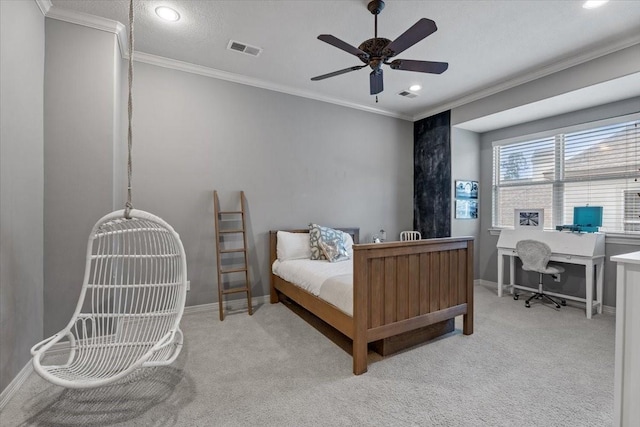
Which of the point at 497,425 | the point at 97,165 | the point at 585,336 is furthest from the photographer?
the point at 585,336

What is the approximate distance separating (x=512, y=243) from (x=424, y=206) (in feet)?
4.53

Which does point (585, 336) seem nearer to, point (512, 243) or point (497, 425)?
point (512, 243)

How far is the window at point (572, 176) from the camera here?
345cm

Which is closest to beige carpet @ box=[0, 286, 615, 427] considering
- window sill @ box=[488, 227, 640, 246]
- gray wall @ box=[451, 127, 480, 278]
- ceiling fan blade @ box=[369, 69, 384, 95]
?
window sill @ box=[488, 227, 640, 246]

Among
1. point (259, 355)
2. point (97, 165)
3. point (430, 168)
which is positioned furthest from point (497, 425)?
point (430, 168)

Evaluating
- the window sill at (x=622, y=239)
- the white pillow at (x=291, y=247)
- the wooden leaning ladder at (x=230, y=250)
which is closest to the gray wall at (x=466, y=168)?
the window sill at (x=622, y=239)

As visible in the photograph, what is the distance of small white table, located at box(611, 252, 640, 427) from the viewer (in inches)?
52.7

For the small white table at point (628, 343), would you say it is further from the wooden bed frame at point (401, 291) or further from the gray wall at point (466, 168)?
the gray wall at point (466, 168)

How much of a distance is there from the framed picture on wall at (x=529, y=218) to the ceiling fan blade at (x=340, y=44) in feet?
11.4

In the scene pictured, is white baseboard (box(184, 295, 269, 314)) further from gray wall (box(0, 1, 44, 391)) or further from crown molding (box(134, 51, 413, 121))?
crown molding (box(134, 51, 413, 121))

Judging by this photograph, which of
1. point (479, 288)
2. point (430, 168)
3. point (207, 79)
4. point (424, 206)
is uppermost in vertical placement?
point (207, 79)

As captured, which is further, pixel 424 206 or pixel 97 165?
pixel 424 206

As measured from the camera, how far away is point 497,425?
1.65 m

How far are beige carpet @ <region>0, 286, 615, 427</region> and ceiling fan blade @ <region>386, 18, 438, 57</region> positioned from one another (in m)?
2.38
